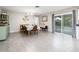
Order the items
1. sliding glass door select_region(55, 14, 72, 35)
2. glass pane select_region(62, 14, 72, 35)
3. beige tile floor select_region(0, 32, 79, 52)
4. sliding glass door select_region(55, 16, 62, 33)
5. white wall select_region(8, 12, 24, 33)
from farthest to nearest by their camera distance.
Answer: white wall select_region(8, 12, 24, 33) < sliding glass door select_region(55, 16, 62, 33) < sliding glass door select_region(55, 14, 72, 35) < glass pane select_region(62, 14, 72, 35) < beige tile floor select_region(0, 32, 79, 52)

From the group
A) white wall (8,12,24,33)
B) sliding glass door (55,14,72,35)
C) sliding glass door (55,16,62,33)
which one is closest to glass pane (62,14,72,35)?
sliding glass door (55,14,72,35)

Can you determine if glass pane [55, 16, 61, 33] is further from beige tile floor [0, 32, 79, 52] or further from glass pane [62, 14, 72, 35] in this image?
beige tile floor [0, 32, 79, 52]

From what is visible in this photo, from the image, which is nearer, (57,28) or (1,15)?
(1,15)

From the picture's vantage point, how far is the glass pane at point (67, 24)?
8.58 metres

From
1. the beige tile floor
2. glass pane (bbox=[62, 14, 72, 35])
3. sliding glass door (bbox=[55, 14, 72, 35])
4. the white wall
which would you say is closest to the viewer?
the beige tile floor

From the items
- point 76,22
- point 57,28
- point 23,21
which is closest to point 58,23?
point 57,28

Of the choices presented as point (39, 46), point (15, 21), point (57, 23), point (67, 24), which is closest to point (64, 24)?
point (67, 24)

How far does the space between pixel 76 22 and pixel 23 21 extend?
7.27m

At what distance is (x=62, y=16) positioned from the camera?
971 cm

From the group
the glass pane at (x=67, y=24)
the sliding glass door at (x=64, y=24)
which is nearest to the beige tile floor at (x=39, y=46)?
the glass pane at (x=67, y=24)

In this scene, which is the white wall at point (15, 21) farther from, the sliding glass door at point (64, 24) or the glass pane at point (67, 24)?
the glass pane at point (67, 24)

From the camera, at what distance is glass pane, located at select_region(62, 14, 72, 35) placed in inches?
338
